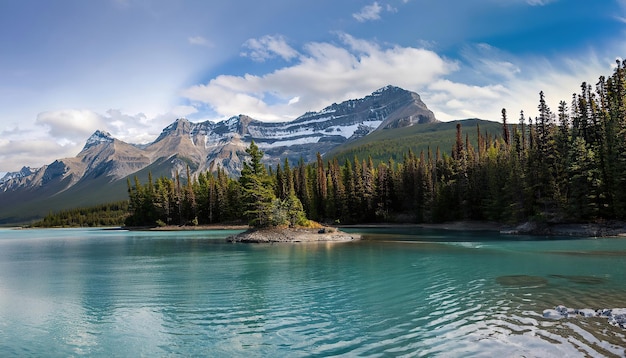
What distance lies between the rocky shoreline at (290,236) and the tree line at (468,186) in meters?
2.91

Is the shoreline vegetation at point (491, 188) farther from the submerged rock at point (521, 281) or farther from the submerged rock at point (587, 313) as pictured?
the submerged rock at point (587, 313)

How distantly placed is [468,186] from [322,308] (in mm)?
86769

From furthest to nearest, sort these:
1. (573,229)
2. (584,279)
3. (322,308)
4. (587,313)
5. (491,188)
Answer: (491,188)
(573,229)
(584,279)
(322,308)
(587,313)

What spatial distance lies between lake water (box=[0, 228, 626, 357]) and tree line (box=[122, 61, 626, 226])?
31.0 metres

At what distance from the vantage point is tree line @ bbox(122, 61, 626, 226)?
66125 millimetres

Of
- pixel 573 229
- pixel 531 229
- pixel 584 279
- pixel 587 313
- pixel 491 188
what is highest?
pixel 491 188

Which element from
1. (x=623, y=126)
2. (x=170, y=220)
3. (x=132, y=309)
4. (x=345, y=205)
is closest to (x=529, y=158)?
(x=623, y=126)

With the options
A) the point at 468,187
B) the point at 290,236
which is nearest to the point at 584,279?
the point at 290,236

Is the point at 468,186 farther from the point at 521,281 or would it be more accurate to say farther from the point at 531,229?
the point at 521,281

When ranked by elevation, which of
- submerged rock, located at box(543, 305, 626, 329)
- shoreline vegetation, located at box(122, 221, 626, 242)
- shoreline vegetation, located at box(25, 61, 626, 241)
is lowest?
shoreline vegetation, located at box(122, 221, 626, 242)

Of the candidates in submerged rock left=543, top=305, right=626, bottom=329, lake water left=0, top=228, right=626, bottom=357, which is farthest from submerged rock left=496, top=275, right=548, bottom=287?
submerged rock left=543, top=305, right=626, bottom=329

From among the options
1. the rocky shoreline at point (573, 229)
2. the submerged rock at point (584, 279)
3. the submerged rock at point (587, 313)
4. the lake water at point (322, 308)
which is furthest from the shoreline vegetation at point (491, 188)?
the submerged rock at point (587, 313)

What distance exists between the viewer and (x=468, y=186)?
330 ft

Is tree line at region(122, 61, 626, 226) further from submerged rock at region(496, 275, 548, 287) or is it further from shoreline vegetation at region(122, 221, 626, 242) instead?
submerged rock at region(496, 275, 548, 287)
